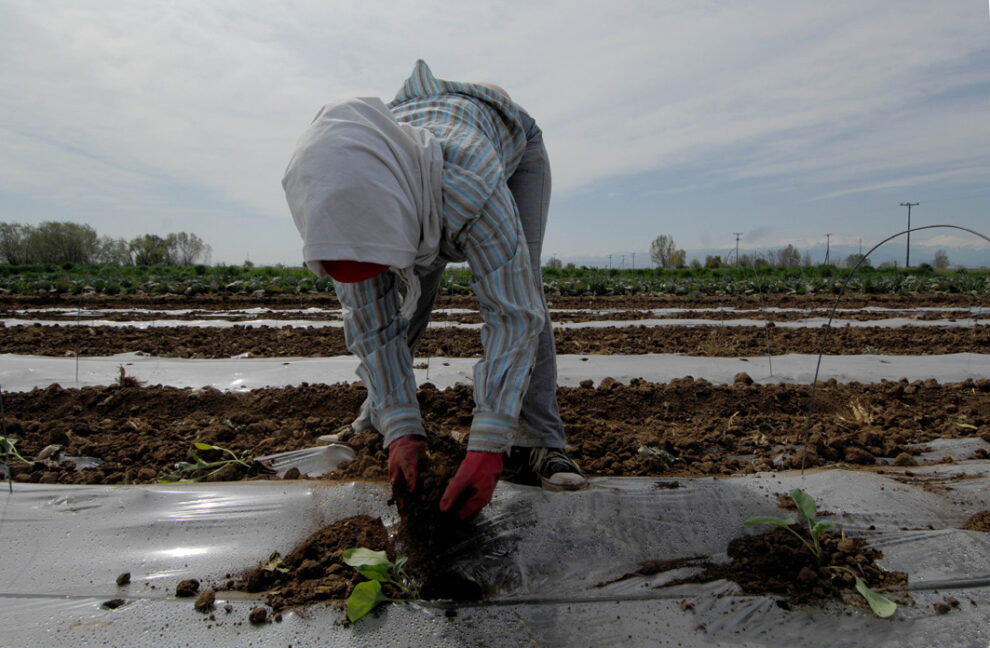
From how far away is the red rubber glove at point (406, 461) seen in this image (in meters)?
1.39

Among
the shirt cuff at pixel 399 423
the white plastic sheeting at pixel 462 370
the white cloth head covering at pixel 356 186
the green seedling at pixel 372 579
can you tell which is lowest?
the green seedling at pixel 372 579

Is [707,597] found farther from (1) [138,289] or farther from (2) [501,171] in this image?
(1) [138,289]

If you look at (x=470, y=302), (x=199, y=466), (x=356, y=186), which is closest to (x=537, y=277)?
(x=356, y=186)

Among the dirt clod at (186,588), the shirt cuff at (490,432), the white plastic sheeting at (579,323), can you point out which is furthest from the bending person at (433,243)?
the white plastic sheeting at (579,323)

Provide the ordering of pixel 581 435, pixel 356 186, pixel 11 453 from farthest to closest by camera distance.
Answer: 1. pixel 581 435
2. pixel 11 453
3. pixel 356 186

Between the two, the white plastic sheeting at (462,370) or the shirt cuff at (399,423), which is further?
the white plastic sheeting at (462,370)

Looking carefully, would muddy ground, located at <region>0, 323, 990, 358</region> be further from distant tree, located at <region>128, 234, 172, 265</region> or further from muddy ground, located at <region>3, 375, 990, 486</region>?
distant tree, located at <region>128, 234, 172, 265</region>

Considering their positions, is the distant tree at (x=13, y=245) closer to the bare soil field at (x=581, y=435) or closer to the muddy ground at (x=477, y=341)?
the muddy ground at (x=477, y=341)

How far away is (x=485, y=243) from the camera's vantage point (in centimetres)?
130

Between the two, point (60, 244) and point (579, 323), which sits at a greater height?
point (60, 244)

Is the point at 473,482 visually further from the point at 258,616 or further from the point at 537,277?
the point at 537,277

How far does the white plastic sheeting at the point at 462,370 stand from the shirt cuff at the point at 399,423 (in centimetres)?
157

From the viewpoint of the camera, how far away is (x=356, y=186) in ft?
3.35

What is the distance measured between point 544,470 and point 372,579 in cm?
63
